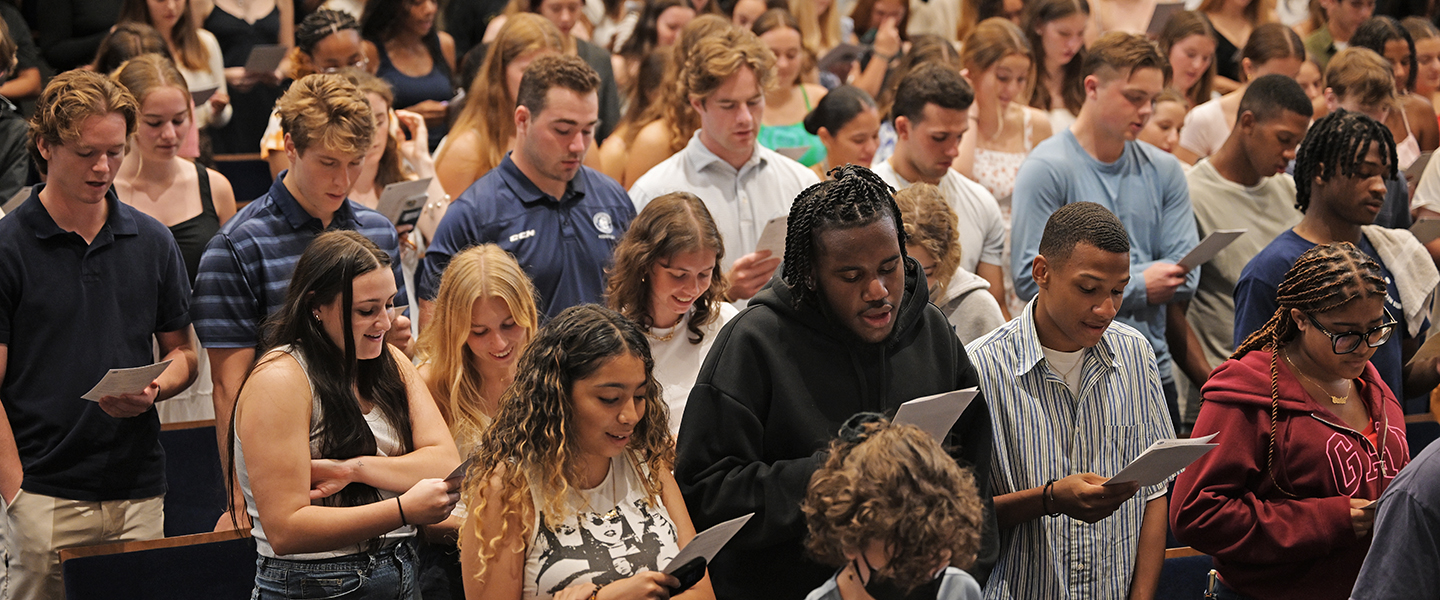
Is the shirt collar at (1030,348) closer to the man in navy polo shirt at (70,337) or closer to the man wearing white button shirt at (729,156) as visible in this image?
the man wearing white button shirt at (729,156)

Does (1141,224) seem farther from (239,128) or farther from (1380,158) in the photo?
(239,128)

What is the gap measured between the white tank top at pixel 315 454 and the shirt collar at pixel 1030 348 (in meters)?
1.29

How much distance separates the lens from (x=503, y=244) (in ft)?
12.3

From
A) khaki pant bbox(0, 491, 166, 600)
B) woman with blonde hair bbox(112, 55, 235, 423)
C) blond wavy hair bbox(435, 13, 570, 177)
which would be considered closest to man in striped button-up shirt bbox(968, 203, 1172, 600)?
khaki pant bbox(0, 491, 166, 600)

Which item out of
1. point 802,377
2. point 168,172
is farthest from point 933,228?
point 168,172

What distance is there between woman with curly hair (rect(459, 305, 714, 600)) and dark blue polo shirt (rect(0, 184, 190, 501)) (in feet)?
4.28

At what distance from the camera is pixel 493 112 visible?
4.64 m

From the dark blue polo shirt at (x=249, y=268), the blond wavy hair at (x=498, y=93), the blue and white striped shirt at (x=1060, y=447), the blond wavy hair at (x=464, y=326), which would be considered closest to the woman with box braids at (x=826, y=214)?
the blue and white striped shirt at (x=1060, y=447)

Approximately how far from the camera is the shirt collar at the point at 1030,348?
262 cm

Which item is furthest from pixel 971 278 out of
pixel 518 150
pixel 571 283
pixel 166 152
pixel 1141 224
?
pixel 166 152

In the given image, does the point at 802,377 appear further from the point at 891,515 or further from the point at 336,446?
the point at 336,446

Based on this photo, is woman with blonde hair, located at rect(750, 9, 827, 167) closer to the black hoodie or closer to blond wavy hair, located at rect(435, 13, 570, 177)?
blond wavy hair, located at rect(435, 13, 570, 177)

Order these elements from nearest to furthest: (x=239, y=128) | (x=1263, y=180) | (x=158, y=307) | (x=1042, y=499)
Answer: (x=1042, y=499), (x=158, y=307), (x=1263, y=180), (x=239, y=128)

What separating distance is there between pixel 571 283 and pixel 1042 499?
1714 mm
